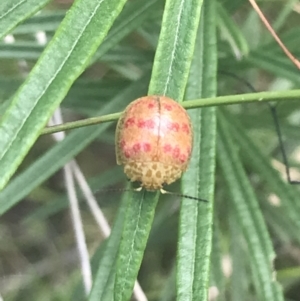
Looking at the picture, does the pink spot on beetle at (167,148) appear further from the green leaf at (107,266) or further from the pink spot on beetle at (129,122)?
the green leaf at (107,266)

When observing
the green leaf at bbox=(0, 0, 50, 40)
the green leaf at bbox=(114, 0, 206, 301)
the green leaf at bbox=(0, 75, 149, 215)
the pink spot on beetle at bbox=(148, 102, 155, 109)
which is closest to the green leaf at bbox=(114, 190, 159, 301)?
the green leaf at bbox=(114, 0, 206, 301)

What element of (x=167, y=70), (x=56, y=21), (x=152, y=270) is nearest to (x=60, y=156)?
(x=56, y=21)

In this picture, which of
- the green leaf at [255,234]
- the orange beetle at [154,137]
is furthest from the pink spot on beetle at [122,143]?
the green leaf at [255,234]

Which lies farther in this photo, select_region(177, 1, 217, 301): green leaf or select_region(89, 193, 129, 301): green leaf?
select_region(89, 193, 129, 301): green leaf

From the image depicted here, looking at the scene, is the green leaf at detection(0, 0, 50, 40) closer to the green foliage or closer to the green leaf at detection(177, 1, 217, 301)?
the green foliage

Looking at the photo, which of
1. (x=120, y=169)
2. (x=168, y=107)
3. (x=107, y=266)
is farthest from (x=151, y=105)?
(x=120, y=169)

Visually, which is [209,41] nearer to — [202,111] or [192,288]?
[202,111]

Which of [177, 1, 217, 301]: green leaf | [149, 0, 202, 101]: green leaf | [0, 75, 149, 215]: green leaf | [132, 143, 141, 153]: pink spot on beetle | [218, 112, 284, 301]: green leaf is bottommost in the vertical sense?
[218, 112, 284, 301]: green leaf
